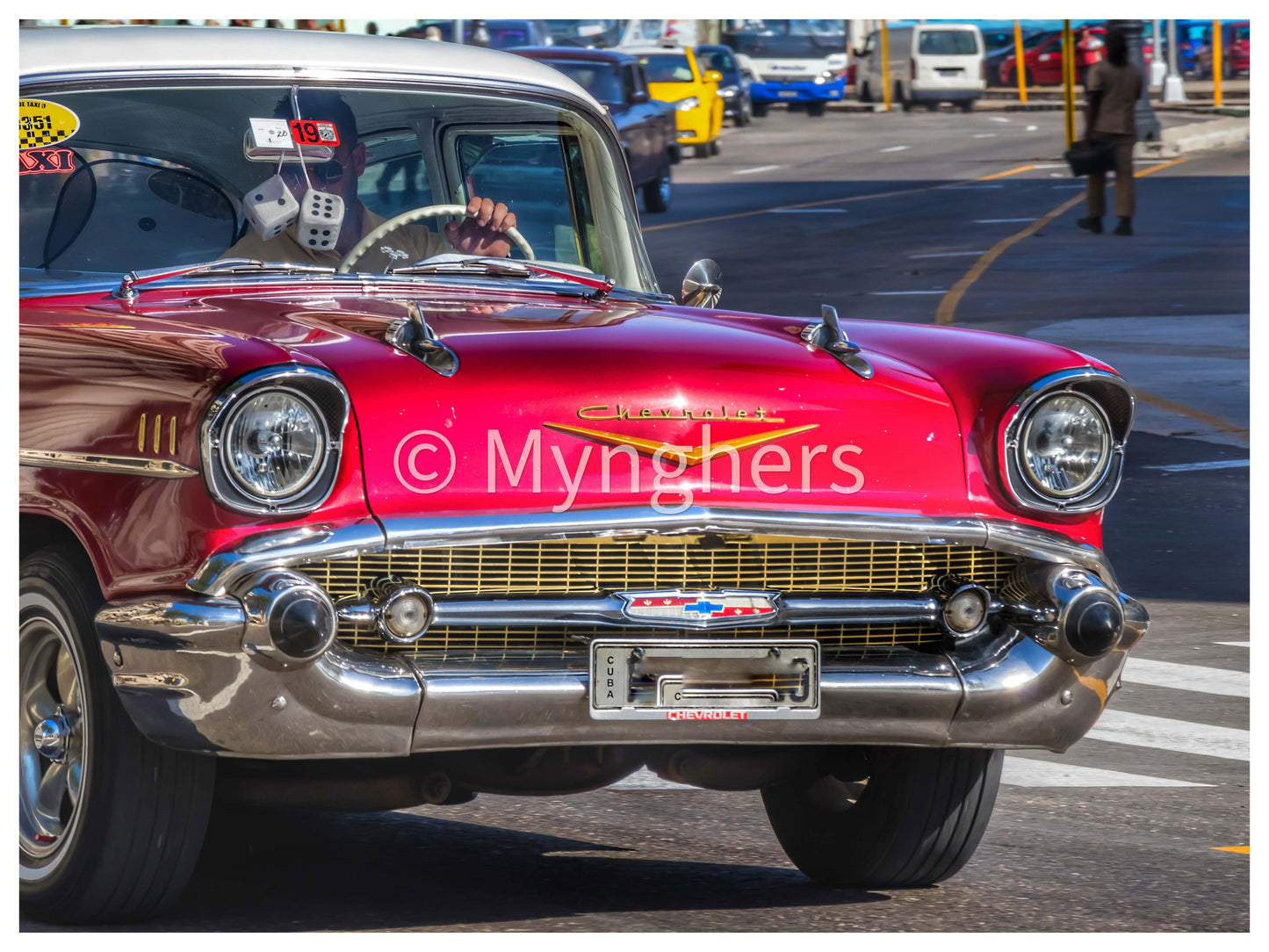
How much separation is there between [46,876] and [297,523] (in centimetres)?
95

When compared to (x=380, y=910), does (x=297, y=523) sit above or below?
above

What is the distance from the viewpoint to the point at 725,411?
424 cm

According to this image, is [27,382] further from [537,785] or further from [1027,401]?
[1027,401]

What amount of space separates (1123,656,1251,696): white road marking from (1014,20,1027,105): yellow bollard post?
1759 inches

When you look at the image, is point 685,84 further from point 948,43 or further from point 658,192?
point 948,43

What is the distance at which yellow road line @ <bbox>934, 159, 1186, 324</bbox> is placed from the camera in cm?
1786

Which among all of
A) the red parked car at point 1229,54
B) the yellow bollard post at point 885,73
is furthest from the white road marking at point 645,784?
the red parked car at point 1229,54

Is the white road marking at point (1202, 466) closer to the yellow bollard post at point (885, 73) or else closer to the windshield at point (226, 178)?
the windshield at point (226, 178)

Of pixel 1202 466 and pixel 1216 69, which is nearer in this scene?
pixel 1202 466

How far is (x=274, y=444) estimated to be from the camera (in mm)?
4020

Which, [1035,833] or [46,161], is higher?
[46,161]

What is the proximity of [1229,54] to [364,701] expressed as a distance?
175 feet

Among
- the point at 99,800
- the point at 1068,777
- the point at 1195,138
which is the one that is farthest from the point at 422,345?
the point at 1195,138

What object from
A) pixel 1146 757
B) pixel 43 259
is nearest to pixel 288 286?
pixel 43 259
